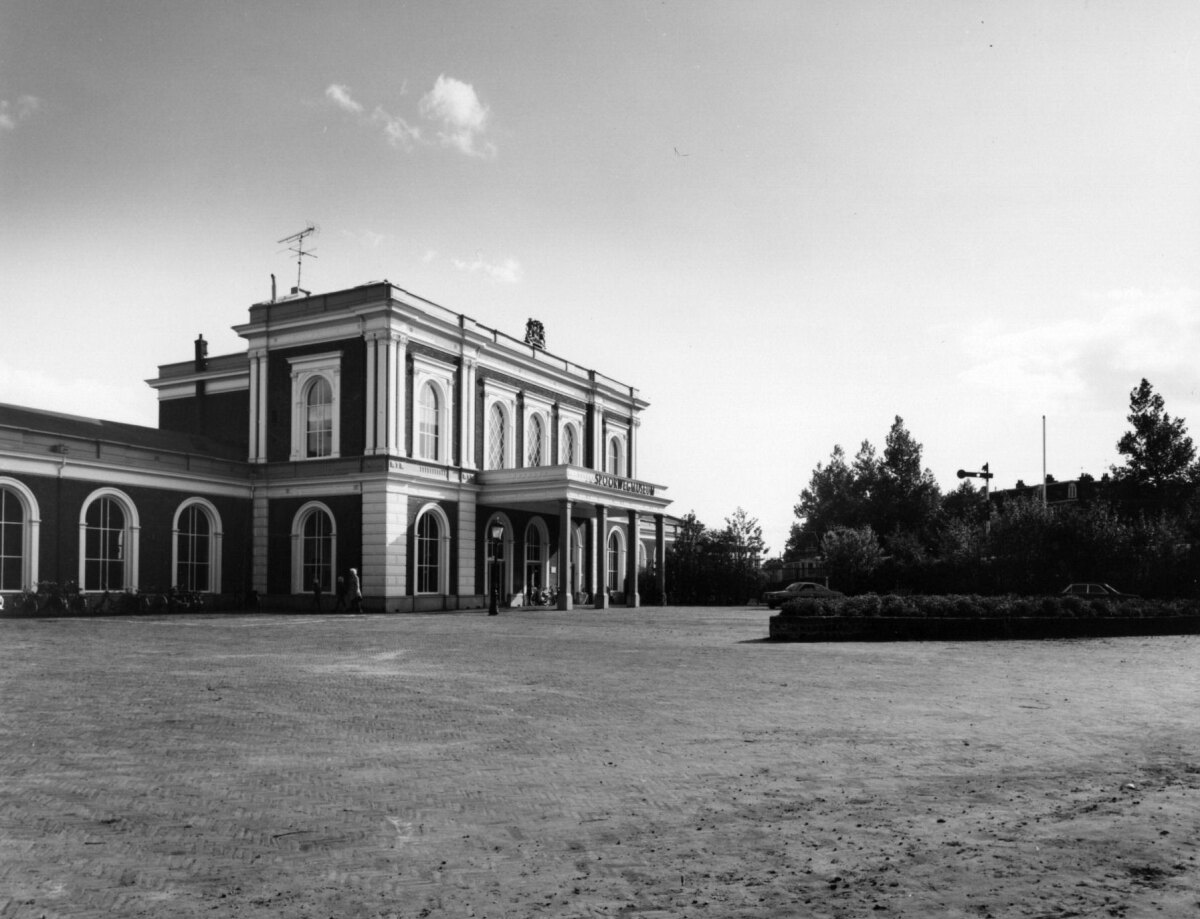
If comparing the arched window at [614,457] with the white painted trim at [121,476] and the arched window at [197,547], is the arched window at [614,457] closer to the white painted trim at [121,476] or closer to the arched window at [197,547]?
the white painted trim at [121,476]

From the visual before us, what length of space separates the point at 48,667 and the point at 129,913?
1160 centimetres

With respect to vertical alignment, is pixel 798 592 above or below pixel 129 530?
below

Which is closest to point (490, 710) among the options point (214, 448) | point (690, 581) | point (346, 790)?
point (346, 790)

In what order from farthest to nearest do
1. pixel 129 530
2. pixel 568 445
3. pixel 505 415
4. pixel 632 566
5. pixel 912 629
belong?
pixel 568 445 → pixel 632 566 → pixel 505 415 → pixel 129 530 → pixel 912 629

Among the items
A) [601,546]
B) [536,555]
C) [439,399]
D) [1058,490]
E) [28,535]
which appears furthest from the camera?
[1058,490]

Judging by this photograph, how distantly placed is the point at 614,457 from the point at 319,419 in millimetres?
20508

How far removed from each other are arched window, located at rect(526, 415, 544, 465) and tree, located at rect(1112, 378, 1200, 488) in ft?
120

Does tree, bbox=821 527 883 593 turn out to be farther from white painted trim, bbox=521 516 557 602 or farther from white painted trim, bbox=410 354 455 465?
white painted trim, bbox=410 354 455 465

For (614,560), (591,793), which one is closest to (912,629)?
(591,793)

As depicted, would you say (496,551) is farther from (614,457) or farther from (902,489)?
(902,489)

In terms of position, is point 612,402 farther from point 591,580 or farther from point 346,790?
point 346,790

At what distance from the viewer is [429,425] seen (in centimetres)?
4009

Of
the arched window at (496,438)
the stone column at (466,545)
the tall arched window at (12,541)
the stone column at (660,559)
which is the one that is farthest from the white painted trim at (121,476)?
the stone column at (660,559)

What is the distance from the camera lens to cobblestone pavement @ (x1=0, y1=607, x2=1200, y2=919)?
5.27 m
